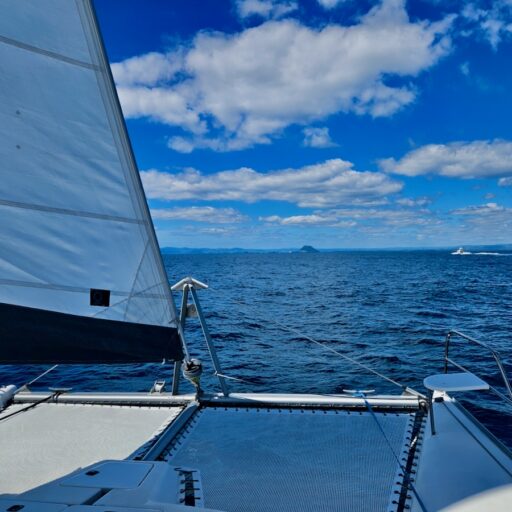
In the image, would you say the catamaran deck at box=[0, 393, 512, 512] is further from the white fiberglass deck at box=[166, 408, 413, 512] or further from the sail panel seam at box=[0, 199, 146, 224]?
the sail panel seam at box=[0, 199, 146, 224]

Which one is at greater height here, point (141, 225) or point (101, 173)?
point (101, 173)

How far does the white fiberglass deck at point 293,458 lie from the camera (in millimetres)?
3248

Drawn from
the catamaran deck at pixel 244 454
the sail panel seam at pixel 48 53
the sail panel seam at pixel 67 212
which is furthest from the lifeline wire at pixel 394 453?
the sail panel seam at pixel 48 53

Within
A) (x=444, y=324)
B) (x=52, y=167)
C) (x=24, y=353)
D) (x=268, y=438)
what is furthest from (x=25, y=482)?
(x=444, y=324)

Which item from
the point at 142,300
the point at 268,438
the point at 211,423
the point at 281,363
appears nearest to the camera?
the point at 142,300

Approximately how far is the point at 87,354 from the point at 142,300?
0.57 metres

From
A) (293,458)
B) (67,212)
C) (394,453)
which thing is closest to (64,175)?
(67,212)

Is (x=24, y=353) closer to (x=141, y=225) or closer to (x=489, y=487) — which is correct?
(x=141, y=225)

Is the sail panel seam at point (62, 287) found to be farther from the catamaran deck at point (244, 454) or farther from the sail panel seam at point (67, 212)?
the catamaran deck at point (244, 454)

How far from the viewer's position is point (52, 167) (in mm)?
3057

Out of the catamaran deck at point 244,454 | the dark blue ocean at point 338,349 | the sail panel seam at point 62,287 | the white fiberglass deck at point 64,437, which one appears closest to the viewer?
the catamaran deck at point 244,454

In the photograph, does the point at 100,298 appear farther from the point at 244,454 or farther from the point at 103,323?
the point at 244,454

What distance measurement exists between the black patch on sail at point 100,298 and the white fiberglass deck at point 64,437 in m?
1.56

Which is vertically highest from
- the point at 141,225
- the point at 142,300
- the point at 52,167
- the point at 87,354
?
the point at 52,167
